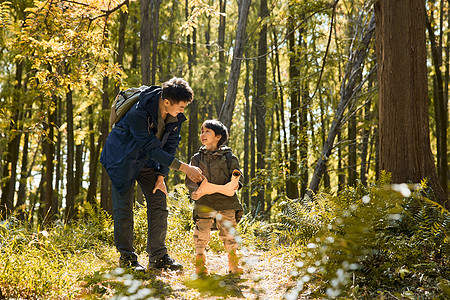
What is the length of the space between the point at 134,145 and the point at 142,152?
14 cm

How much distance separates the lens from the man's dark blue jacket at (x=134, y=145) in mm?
3890

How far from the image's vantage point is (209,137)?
4.26m

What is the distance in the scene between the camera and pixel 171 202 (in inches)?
291

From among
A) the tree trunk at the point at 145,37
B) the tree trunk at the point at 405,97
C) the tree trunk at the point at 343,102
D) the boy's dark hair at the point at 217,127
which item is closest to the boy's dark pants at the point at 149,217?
Answer: the boy's dark hair at the point at 217,127

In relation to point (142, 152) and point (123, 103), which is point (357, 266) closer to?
point (142, 152)

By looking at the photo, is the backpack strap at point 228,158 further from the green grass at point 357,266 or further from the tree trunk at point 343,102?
the tree trunk at point 343,102

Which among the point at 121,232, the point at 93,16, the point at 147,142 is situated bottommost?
the point at 121,232

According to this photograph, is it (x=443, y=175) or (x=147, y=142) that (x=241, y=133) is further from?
(x=147, y=142)

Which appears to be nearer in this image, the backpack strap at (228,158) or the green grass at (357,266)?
the green grass at (357,266)

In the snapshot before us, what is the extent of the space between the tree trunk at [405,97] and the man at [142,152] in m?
2.25

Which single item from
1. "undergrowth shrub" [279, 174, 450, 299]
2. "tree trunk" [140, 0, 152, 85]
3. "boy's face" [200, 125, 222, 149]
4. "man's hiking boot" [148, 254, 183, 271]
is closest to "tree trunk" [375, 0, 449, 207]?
"undergrowth shrub" [279, 174, 450, 299]

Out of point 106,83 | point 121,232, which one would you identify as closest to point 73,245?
point 121,232

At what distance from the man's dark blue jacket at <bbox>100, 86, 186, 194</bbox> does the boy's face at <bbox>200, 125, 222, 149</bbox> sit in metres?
0.45

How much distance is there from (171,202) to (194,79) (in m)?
9.69
